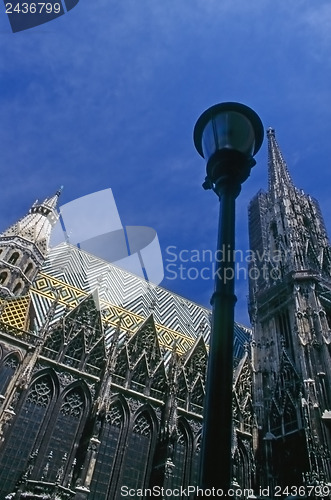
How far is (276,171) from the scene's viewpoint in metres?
39.2

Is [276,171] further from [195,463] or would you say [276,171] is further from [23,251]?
[195,463]

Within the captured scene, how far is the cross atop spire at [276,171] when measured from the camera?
121 ft

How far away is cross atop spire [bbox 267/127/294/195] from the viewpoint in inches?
1452

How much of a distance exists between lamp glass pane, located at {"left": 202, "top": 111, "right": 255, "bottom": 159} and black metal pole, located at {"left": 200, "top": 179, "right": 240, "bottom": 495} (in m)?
0.39

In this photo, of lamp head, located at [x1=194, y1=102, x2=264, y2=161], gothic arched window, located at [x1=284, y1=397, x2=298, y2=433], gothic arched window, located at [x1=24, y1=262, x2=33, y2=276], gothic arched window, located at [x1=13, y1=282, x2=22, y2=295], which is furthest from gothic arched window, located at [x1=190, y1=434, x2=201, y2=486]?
lamp head, located at [x1=194, y1=102, x2=264, y2=161]

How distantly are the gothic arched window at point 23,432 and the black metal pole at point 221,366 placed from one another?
1478 centimetres

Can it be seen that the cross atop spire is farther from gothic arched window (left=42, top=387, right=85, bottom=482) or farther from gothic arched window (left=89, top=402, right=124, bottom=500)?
gothic arched window (left=42, top=387, right=85, bottom=482)

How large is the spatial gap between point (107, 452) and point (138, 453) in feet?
5.27

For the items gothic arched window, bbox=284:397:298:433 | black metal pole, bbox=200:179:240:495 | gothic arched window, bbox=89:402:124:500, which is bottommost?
black metal pole, bbox=200:179:240:495

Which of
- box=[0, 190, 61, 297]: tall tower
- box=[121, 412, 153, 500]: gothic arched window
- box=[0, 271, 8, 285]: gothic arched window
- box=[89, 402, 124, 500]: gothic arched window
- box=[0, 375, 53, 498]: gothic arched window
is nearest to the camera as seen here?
box=[0, 375, 53, 498]: gothic arched window

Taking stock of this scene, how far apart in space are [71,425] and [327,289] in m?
19.0

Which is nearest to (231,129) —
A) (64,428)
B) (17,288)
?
(64,428)

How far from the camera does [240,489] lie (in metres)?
18.7

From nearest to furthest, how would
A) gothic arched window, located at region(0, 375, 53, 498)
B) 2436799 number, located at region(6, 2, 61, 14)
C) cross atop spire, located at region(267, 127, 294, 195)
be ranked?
2436799 number, located at region(6, 2, 61, 14)
gothic arched window, located at region(0, 375, 53, 498)
cross atop spire, located at region(267, 127, 294, 195)
